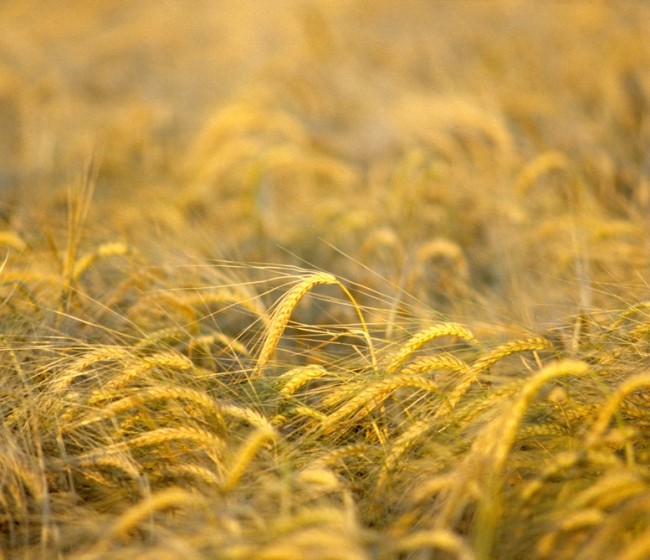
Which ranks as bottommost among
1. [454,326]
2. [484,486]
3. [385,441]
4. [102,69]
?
[385,441]

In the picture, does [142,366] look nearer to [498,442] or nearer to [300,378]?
[300,378]

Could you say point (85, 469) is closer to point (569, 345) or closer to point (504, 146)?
point (569, 345)

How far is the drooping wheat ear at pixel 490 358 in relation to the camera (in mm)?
1669

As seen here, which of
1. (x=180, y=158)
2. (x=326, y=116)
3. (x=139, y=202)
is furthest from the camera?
(x=326, y=116)

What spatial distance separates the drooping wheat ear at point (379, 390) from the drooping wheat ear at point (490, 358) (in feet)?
0.23

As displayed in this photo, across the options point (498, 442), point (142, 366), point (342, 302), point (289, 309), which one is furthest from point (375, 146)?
point (498, 442)

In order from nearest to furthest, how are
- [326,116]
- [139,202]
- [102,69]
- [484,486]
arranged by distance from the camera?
[484,486] → [139,202] → [326,116] → [102,69]

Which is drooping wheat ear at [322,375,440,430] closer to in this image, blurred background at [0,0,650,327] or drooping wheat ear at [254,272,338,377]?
drooping wheat ear at [254,272,338,377]

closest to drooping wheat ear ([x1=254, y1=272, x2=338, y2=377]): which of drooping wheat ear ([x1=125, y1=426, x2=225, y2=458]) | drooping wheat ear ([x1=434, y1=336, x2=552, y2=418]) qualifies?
drooping wheat ear ([x1=125, y1=426, x2=225, y2=458])

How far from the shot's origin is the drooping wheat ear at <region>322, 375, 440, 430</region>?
1.63 m

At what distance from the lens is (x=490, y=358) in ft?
5.52

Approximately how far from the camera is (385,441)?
5.68ft

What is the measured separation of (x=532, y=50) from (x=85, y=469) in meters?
4.84

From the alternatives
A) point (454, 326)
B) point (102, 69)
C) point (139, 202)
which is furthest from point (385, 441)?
point (102, 69)
